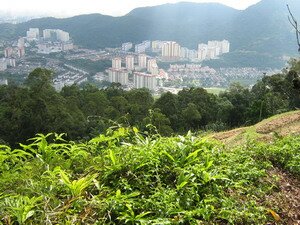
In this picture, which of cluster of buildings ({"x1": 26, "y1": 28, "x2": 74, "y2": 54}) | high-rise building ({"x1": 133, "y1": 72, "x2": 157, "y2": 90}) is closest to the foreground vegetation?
high-rise building ({"x1": 133, "y1": 72, "x2": 157, "y2": 90})

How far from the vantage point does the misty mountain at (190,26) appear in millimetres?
84688

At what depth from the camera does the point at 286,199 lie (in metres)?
2.62

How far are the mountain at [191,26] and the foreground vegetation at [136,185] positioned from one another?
81843 mm

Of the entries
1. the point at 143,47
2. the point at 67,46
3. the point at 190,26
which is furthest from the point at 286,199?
the point at 190,26

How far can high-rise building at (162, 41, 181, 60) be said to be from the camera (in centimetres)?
8306

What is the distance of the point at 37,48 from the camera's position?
83.1m

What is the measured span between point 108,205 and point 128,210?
12 centimetres

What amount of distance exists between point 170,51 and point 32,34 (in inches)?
1414

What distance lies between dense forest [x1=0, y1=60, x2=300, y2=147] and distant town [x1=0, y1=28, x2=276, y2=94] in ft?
80.9

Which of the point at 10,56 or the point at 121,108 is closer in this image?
the point at 121,108

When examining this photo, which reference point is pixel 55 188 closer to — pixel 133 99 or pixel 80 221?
pixel 80 221

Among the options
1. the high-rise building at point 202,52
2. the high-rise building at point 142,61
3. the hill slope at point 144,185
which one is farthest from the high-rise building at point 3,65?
the hill slope at point 144,185

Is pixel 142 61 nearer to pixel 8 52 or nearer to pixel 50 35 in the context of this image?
pixel 8 52

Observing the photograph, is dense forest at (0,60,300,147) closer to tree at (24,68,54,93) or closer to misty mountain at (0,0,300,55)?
tree at (24,68,54,93)
